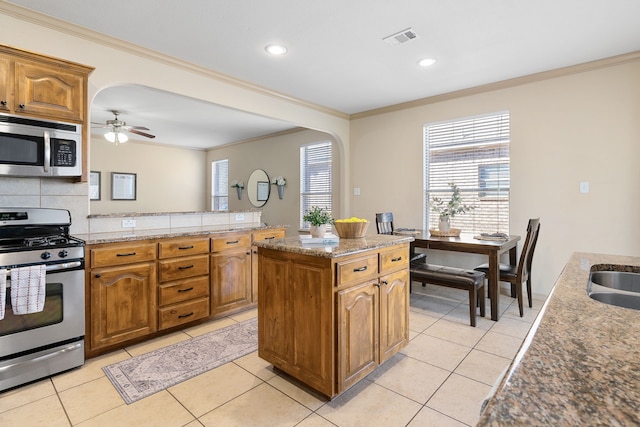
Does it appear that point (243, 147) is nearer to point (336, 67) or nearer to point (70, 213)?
point (336, 67)

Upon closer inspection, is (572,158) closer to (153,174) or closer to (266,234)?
(266,234)

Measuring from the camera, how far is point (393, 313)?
2307mm

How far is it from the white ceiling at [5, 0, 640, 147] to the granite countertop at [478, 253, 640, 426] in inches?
93.4

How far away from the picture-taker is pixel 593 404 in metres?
0.50

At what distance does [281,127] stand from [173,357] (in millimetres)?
4574

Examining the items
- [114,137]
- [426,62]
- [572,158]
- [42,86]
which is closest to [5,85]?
[42,86]

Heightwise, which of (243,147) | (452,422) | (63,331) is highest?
(243,147)

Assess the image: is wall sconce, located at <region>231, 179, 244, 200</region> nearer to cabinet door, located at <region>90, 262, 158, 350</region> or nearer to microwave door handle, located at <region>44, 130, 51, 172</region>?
cabinet door, located at <region>90, 262, 158, 350</region>

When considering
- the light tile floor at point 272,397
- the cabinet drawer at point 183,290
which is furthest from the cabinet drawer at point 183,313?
the light tile floor at point 272,397

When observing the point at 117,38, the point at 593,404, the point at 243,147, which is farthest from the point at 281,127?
the point at 593,404

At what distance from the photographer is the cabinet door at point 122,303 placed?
243cm

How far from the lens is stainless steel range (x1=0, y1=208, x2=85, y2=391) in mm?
2010

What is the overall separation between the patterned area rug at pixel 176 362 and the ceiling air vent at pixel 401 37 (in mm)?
2909

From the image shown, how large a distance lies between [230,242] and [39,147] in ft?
5.39
